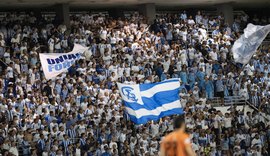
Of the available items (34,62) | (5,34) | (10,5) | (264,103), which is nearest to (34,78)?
(34,62)

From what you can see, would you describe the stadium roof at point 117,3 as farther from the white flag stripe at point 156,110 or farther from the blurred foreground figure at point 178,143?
the blurred foreground figure at point 178,143

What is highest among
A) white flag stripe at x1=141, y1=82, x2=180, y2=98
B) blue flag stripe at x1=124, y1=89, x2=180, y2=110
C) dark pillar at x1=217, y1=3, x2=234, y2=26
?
dark pillar at x1=217, y1=3, x2=234, y2=26

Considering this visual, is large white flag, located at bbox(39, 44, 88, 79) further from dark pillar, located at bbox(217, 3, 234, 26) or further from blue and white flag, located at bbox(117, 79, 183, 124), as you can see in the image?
dark pillar, located at bbox(217, 3, 234, 26)

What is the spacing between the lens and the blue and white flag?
73.2ft

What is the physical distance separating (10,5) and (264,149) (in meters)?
12.3

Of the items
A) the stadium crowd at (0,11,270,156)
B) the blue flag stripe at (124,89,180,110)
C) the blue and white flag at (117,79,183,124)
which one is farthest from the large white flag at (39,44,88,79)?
the blue flag stripe at (124,89,180,110)

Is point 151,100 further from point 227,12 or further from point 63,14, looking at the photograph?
point 227,12

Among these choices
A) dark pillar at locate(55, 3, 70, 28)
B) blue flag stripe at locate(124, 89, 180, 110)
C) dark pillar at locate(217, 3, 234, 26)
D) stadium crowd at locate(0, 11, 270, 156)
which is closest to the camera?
blue flag stripe at locate(124, 89, 180, 110)

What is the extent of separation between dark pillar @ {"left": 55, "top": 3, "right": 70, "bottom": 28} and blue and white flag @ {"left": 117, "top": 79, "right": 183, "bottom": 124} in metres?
9.07

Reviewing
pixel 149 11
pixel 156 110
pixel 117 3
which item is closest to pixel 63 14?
pixel 117 3

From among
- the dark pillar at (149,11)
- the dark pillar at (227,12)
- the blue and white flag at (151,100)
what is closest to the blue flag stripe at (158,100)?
the blue and white flag at (151,100)

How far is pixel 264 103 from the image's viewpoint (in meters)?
28.3

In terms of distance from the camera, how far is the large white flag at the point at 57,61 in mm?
25438

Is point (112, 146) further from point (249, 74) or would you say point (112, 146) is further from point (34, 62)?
point (249, 74)
